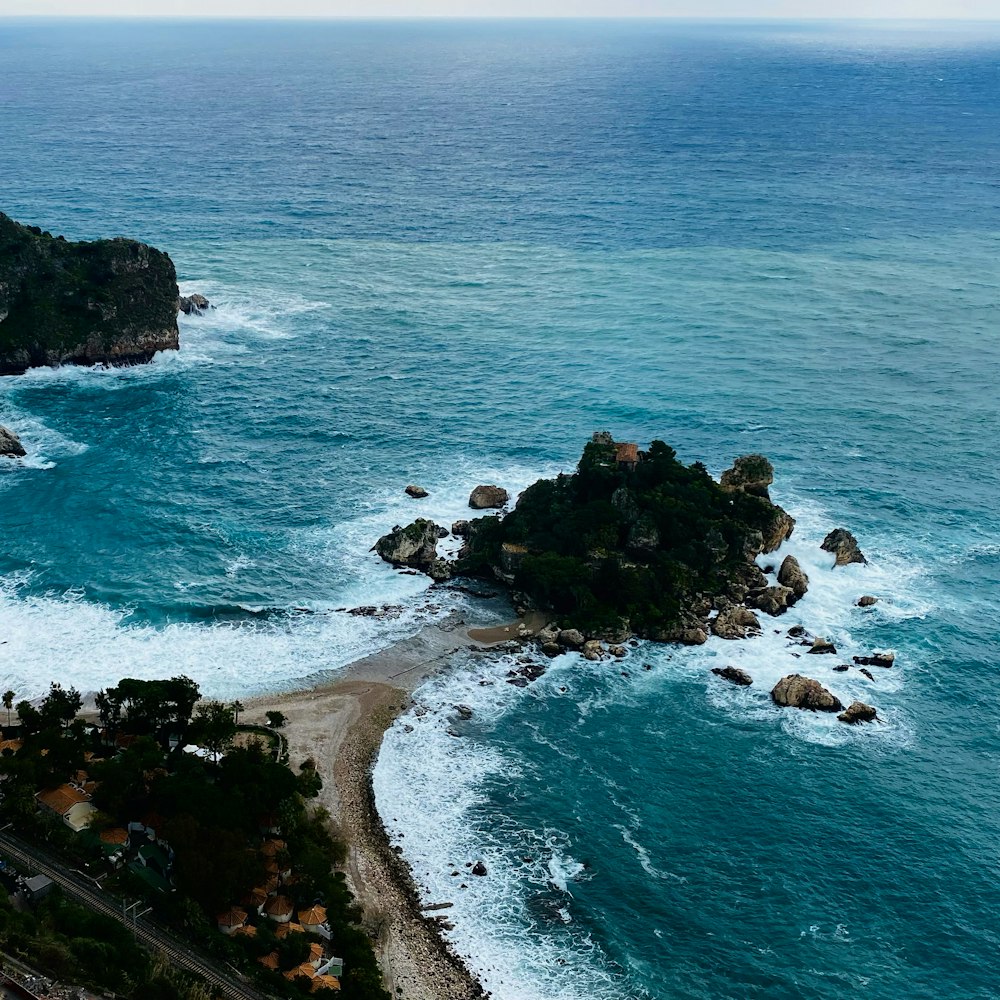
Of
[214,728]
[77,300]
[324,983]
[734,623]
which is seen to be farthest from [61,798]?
[77,300]

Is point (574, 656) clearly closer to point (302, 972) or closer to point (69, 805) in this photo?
point (302, 972)

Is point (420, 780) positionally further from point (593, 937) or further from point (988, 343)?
point (988, 343)

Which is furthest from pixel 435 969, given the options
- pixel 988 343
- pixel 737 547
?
pixel 988 343

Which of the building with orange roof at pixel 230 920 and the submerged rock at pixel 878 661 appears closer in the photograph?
the building with orange roof at pixel 230 920

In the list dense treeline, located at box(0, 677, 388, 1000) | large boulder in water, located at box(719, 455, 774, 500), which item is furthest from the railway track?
large boulder in water, located at box(719, 455, 774, 500)

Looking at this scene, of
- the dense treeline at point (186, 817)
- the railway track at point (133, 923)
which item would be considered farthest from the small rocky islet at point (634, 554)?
the railway track at point (133, 923)

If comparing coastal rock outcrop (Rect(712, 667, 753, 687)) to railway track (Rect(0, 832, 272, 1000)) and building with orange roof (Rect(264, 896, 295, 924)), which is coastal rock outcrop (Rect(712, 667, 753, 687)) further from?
railway track (Rect(0, 832, 272, 1000))

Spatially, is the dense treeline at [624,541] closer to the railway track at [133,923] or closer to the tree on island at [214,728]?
the tree on island at [214,728]
